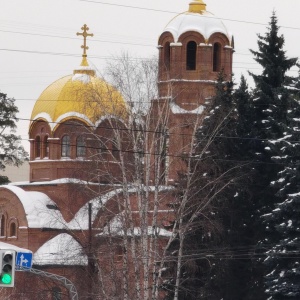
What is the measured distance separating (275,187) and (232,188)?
6.21 feet

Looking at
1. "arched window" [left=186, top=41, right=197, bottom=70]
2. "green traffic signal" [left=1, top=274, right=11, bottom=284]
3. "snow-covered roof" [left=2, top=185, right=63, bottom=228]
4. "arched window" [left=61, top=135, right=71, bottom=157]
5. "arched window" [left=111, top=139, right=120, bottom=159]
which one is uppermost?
"arched window" [left=186, top=41, right=197, bottom=70]

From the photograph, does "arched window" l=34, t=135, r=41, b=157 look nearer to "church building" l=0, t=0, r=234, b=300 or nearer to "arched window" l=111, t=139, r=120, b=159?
"church building" l=0, t=0, r=234, b=300

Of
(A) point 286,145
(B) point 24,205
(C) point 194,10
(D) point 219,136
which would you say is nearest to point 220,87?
(D) point 219,136

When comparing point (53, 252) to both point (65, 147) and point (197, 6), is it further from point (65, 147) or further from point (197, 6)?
point (197, 6)

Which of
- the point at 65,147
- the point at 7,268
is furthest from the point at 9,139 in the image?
the point at 7,268

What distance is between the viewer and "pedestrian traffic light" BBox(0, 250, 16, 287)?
1095 inches

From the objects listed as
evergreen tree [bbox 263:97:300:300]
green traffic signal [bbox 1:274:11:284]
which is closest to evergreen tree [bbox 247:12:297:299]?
evergreen tree [bbox 263:97:300:300]

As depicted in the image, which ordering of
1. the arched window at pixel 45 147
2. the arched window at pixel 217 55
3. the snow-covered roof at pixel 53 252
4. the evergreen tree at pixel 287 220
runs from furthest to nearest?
the arched window at pixel 45 147 < the arched window at pixel 217 55 < the snow-covered roof at pixel 53 252 < the evergreen tree at pixel 287 220

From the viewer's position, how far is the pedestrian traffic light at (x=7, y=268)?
27812 mm

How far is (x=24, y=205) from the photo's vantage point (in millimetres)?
61875

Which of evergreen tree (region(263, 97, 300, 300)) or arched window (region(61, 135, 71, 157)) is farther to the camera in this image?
arched window (region(61, 135, 71, 157))

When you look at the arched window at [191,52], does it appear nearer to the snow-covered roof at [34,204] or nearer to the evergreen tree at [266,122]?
the snow-covered roof at [34,204]

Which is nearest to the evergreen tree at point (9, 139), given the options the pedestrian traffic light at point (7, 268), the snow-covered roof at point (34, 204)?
the snow-covered roof at point (34, 204)

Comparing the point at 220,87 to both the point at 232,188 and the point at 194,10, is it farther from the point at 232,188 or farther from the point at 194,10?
the point at 194,10
